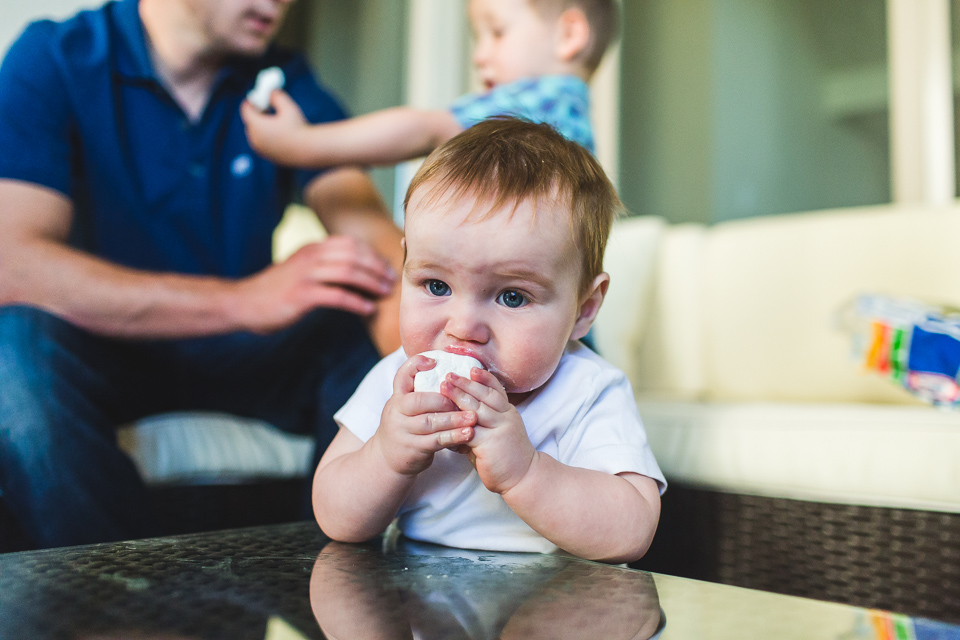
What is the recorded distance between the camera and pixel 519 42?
1.27 m

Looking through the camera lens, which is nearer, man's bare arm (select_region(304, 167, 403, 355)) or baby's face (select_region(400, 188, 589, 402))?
baby's face (select_region(400, 188, 589, 402))

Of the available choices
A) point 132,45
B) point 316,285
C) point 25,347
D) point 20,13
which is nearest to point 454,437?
point 316,285

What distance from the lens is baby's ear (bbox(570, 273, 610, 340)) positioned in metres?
0.72

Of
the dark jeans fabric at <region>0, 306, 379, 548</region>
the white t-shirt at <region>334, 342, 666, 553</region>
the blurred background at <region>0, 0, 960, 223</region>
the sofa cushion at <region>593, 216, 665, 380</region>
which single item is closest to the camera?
the white t-shirt at <region>334, 342, 666, 553</region>

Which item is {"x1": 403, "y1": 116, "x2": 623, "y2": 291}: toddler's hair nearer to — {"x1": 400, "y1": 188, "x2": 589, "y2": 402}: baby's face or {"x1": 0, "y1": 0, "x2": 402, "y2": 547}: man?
{"x1": 400, "y1": 188, "x2": 589, "y2": 402}: baby's face

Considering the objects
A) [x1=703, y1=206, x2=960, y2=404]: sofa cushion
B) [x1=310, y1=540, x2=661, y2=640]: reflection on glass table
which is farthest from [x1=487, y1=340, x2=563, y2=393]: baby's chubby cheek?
[x1=703, y1=206, x2=960, y2=404]: sofa cushion

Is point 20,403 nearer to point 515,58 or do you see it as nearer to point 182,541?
point 182,541

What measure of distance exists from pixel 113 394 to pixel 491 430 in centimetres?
78

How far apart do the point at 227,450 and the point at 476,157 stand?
76 cm

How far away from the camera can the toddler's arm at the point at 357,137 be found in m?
1.16

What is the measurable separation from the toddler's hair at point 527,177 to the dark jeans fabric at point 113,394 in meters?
0.54

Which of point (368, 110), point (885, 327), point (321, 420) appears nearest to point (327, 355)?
point (321, 420)

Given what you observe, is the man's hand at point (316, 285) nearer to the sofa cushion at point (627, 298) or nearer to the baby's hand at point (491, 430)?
the baby's hand at point (491, 430)

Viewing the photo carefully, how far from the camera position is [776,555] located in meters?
1.16
